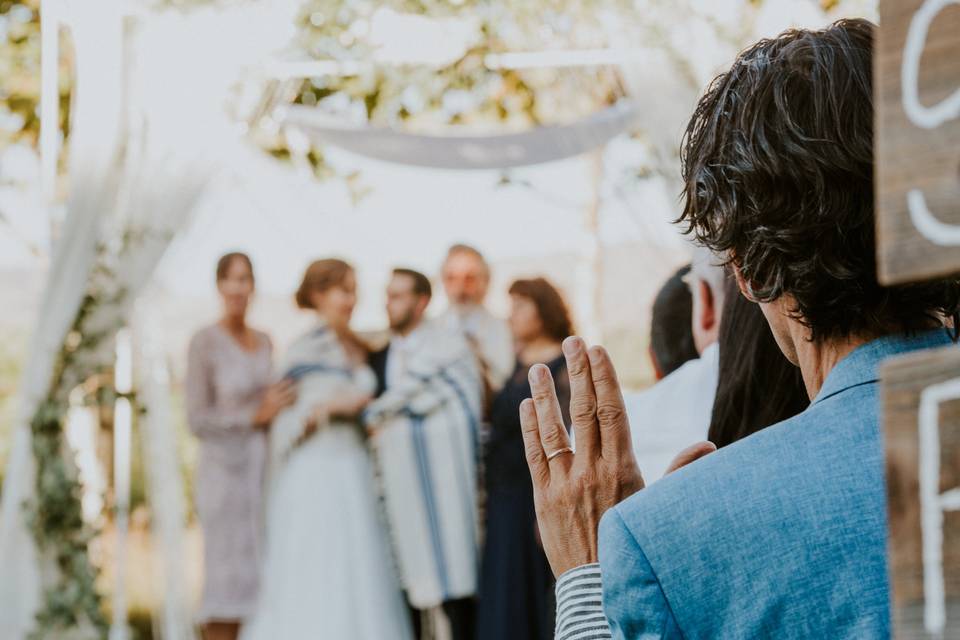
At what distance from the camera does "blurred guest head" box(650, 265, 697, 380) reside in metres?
2.37

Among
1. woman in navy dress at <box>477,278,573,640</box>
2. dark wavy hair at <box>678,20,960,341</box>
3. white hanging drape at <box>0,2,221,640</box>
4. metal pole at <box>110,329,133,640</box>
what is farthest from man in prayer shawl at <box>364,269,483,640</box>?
dark wavy hair at <box>678,20,960,341</box>

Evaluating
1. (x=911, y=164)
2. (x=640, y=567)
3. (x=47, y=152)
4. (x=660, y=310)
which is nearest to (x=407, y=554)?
(x=47, y=152)

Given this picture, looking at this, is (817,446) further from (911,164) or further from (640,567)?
(911,164)

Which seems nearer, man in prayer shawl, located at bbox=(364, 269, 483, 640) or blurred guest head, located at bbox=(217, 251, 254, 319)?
man in prayer shawl, located at bbox=(364, 269, 483, 640)

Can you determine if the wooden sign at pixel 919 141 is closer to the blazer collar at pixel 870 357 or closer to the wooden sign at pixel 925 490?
the wooden sign at pixel 925 490

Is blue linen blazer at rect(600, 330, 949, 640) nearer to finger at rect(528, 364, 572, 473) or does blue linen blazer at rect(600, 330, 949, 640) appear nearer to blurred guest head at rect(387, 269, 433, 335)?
finger at rect(528, 364, 572, 473)

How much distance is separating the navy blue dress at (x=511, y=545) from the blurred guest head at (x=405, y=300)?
601 mm

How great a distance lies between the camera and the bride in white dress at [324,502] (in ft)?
16.7

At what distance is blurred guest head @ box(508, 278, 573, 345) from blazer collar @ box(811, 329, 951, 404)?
3.73 m

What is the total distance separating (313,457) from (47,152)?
1629 millimetres

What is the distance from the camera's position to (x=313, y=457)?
5.12 meters

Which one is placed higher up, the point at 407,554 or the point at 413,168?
the point at 413,168

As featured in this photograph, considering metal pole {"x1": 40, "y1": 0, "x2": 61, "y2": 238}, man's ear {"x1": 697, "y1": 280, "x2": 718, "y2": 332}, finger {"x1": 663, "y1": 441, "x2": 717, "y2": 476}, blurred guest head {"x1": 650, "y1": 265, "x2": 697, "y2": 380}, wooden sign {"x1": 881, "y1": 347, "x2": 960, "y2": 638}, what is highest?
metal pole {"x1": 40, "y1": 0, "x2": 61, "y2": 238}

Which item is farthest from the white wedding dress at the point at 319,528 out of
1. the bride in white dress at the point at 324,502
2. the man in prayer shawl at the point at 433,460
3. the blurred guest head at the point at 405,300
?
the blurred guest head at the point at 405,300
